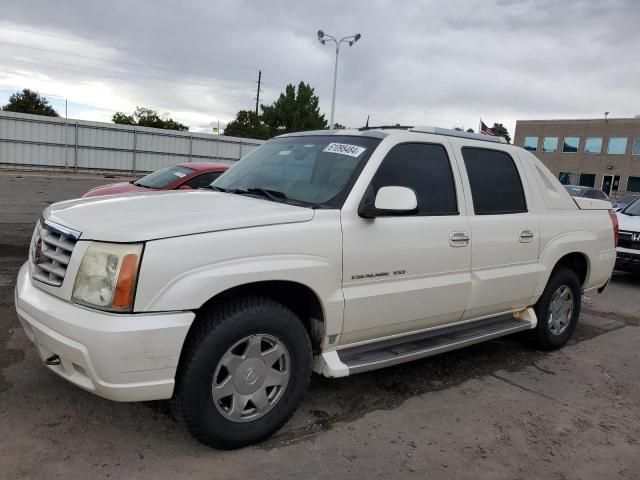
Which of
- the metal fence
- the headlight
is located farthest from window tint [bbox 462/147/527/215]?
the metal fence

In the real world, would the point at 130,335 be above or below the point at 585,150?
below

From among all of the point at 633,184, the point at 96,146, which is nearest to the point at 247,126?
the point at 96,146

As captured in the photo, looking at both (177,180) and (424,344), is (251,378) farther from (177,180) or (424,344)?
(177,180)

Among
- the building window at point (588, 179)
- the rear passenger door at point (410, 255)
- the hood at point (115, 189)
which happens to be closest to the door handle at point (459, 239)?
the rear passenger door at point (410, 255)

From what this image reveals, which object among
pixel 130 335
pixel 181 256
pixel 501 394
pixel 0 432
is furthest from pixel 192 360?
pixel 501 394

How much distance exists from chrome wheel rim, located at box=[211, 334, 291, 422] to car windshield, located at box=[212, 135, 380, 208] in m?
0.94

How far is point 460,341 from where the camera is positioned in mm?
3992

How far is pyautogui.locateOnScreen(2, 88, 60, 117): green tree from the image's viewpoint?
5425 cm

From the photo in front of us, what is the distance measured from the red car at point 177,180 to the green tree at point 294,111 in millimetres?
43443

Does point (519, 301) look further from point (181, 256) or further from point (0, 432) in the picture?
point (0, 432)

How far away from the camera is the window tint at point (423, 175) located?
3635mm

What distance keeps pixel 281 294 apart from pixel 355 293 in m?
0.45

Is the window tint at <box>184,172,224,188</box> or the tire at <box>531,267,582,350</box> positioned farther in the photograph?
the window tint at <box>184,172,224,188</box>

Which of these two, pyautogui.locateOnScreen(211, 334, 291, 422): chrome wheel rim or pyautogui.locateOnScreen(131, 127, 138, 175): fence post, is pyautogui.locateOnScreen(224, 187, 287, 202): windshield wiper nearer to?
pyautogui.locateOnScreen(211, 334, 291, 422): chrome wheel rim
